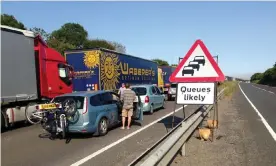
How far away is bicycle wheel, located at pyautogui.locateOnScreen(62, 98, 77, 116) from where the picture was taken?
416 inches

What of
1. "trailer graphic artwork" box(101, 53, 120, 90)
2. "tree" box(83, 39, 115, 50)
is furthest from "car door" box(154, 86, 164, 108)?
"tree" box(83, 39, 115, 50)

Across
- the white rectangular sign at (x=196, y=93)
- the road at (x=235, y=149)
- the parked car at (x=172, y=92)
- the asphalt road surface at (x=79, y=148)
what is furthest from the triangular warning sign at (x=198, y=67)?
the parked car at (x=172, y=92)

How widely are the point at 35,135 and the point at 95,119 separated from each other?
2.45 meters

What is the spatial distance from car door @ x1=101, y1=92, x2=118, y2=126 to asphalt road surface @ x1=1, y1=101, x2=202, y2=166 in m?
0.40

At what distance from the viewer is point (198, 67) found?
9148 mm

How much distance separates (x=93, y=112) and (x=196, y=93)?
328 cm

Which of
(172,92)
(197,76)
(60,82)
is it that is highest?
(197,76)

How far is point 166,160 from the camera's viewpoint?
213 inches

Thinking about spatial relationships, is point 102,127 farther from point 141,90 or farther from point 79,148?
point 141,90

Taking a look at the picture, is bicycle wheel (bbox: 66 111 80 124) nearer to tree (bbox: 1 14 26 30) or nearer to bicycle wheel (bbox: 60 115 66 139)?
bicycle wheel (bbox: 60 115 66 139)

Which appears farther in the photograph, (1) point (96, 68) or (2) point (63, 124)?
(1) point (96, 68)

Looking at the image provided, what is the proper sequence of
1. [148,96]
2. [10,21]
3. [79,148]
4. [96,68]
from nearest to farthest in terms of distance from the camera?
[79,148]
[148,96]
[96,68]
[10,21]

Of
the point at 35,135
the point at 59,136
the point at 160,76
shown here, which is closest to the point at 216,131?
the point at 59,136

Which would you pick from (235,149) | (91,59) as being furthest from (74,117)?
(91,59)
